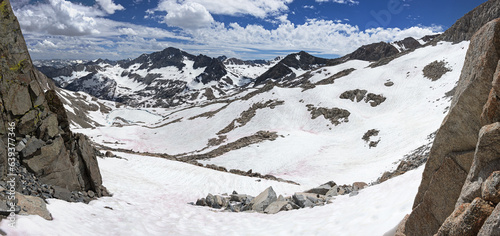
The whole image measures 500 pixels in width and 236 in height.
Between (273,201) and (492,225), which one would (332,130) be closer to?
(273,201)

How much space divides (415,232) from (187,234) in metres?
8.66

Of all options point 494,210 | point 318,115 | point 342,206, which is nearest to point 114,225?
point 342,206

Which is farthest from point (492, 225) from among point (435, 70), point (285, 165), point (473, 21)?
point (473, 21)

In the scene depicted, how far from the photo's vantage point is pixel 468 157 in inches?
215

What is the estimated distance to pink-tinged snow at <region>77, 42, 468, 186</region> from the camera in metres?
32.6

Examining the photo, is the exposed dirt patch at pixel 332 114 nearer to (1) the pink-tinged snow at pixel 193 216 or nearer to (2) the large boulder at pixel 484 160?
(1) the pink-tinged snow at pixel 193 216

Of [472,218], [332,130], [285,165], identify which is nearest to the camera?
[472,218]

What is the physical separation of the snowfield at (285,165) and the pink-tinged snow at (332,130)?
0.25 metres

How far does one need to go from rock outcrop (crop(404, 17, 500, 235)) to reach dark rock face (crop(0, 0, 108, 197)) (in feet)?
45.0

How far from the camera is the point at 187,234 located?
11.0 metres

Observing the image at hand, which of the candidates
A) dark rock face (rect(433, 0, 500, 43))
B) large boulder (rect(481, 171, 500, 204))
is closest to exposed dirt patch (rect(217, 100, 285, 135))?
large boulder (rect(481, 171, 500, 204))

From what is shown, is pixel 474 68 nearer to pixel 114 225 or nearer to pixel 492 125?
pixel 492 125

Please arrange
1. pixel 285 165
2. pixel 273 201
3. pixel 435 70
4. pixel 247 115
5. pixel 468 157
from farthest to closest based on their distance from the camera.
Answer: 1. pixel 247 115
2. pixel 435 70
3. pixel 285 165
4. pixel 273 201
5. pixel 468 157

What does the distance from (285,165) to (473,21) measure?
110m
